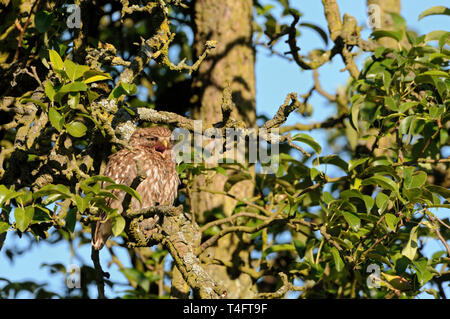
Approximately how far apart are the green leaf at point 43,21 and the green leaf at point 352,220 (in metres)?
2.04

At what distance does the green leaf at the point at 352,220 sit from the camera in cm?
346

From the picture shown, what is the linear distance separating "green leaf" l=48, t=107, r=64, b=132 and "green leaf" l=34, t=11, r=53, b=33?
0.79m

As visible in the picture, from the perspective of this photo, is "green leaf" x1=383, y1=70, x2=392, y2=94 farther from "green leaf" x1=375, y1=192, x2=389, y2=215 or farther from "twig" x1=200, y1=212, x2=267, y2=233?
"twig" x1=200, y1=212, x2=267, y2=233

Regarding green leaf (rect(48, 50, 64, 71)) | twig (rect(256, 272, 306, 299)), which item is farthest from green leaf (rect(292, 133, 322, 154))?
green leaf (rect(48, 50, 64, 71))

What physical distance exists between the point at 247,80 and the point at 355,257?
6.81 ft

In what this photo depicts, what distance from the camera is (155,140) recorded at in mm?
4883

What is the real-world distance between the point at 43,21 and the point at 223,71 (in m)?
1.87

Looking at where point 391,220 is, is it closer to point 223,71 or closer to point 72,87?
point 72,87

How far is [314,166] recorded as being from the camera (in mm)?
3955

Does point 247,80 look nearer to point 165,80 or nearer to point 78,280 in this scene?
point 165,80

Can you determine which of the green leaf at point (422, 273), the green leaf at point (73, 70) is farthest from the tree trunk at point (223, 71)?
the green leaf at point (73, 70)

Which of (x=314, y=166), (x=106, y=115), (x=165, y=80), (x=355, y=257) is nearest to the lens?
(x=106, y=115)

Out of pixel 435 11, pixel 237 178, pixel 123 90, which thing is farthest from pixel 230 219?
pixel 435 11

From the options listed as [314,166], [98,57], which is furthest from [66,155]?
[314,166]
